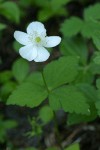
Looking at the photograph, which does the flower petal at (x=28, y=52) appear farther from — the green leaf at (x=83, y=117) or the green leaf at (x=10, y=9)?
the green leaf at (x=10, y=9)

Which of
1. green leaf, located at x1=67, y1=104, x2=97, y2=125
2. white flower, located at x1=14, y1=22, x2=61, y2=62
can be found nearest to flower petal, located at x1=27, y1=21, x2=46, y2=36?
white flower, located at x1=14, y1=22, x2=61, y2=62

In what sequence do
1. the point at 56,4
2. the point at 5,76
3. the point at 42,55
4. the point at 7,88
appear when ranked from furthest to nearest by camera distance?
1. the point at 56,4
2. the point at 5,76
3. the point at 7,88
4. the point at 42,55

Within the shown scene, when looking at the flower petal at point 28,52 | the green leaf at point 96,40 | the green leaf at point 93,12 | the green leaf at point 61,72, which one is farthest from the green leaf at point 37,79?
the green leaf at point 93,12

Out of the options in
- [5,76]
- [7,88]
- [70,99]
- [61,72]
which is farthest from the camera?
[5,76]

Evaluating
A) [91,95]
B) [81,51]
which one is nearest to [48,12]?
[81,51]

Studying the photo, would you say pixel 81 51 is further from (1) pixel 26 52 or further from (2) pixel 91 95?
(1) pixel 26 52

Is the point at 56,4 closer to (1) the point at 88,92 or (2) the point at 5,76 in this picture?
(2) the point at 5,76

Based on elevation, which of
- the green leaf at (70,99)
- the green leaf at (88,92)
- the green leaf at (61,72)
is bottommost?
the green leaf at (88,92)

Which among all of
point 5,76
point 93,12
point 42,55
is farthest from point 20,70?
point 42,55
